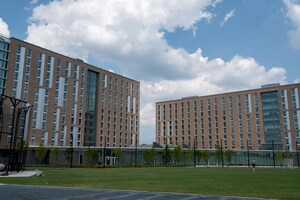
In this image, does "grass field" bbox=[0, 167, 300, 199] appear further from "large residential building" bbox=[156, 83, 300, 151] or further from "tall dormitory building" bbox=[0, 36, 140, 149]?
"large residential building" bbox=[156, 83, 300, 151]

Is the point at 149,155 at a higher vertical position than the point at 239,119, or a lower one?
lower

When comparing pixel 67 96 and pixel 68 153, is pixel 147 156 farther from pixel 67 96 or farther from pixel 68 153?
pixel 67 96

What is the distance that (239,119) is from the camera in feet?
375

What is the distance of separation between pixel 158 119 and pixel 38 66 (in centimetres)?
6172

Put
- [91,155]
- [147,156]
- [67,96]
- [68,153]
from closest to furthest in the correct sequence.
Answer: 1. [91,155]
2. [68,153]
3. [147,156]
4. [67,96]

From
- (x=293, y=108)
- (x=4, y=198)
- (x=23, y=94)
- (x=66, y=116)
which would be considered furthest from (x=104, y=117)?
(x=4, y=198)

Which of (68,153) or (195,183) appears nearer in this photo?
(195,183)

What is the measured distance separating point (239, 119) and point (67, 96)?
61094 mm

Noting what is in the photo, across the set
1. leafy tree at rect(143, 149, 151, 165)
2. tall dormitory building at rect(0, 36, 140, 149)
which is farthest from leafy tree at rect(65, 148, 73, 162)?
leafy tree at rect(143, 149, 151, 165)

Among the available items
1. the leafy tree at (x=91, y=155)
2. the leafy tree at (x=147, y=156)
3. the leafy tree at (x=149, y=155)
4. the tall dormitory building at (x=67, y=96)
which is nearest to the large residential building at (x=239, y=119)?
the tall dormitory building at (x=67, y=96)

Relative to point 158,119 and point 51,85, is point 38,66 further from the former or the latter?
point 158,119

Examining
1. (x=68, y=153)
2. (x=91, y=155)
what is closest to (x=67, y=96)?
(x=68, y=153)

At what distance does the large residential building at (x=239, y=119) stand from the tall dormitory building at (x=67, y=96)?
69.1 ft

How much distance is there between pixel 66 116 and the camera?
301 feet
